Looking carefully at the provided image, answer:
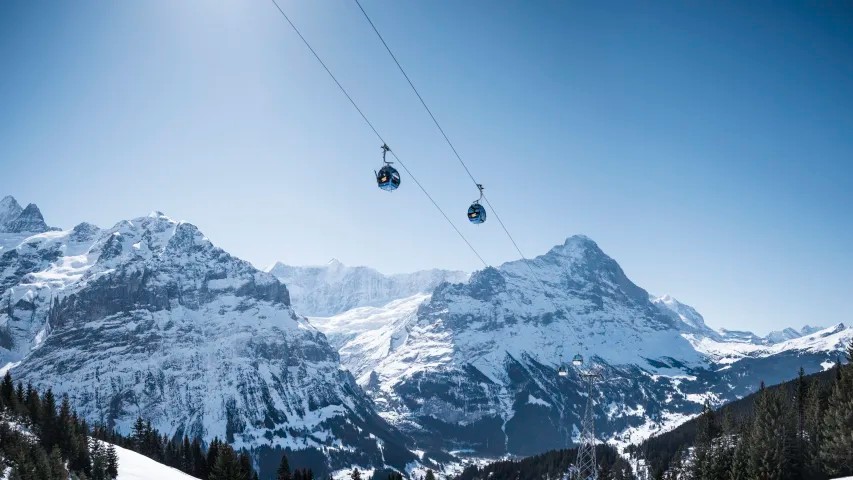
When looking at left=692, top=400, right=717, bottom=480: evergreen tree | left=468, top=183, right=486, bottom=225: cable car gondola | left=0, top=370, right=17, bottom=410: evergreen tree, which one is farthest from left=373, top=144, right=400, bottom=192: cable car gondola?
left=0, top=370, right=17, bottom=410: evergreen tree

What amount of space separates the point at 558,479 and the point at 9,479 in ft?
554

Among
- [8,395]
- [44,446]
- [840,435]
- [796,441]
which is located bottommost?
[44,446]

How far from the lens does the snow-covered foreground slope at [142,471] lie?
3310 inches

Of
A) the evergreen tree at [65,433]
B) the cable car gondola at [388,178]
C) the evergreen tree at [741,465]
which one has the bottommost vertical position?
the evergreen tree at [65,433]

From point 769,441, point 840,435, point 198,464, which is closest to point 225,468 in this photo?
point 198,464

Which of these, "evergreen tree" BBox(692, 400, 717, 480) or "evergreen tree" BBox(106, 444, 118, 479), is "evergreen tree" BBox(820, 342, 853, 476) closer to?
"evergreen tree" BBox(692, 400, 717, 480)

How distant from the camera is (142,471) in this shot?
288ft

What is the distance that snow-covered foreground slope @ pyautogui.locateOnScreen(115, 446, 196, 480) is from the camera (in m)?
84.1

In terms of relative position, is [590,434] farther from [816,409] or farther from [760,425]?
[816,409]

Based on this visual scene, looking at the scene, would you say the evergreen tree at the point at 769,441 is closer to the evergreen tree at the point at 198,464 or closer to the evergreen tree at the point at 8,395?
the evergreen tree at the point at 198,464

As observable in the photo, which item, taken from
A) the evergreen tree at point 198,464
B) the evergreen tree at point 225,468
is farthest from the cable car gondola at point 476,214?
the evergreen tree at point 198,464

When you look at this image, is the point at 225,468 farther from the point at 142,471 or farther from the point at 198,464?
the point at 198,464

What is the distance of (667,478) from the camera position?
14300 cm

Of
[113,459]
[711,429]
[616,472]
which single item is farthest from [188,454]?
[711,429]
